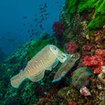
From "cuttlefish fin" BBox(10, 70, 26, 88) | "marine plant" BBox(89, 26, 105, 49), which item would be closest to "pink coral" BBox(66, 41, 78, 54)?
"marine plant" BBox(89, 26, 105, 49)

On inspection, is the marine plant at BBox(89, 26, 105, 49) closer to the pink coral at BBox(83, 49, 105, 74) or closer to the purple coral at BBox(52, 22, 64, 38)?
the pink coral at BBox(83, 49, 105, 74)

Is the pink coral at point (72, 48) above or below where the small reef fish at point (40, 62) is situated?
below

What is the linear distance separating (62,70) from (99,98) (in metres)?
1.61

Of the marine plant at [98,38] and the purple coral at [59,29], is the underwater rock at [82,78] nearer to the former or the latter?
the marine plant at [98,38]

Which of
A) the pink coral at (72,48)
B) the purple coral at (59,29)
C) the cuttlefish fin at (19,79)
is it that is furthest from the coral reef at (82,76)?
the purple coral at (59,29)

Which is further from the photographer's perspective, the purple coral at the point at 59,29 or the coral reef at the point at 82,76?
the purple coral at the point at 59,29

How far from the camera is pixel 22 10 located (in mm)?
154750

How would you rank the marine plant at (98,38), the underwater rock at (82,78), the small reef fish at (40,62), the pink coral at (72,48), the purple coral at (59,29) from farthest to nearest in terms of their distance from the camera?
the purple coral at (59,29) → the pink coral at (72,48) → the marine plant at (98,38) → the underwater rock at (82,78) → the small reef fish at (40,62)

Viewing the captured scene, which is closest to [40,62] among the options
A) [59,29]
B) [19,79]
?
[19,79]

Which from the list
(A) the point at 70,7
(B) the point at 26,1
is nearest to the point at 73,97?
(A) the point at 70,7

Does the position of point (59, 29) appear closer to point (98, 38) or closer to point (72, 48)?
point (72, 48)

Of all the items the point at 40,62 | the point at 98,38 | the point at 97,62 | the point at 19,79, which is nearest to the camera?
the point at 40,62

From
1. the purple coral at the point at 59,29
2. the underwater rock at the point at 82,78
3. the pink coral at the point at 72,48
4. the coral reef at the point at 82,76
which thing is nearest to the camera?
the coral reef at the point at 82,76

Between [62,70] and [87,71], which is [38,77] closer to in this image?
[62,70]
